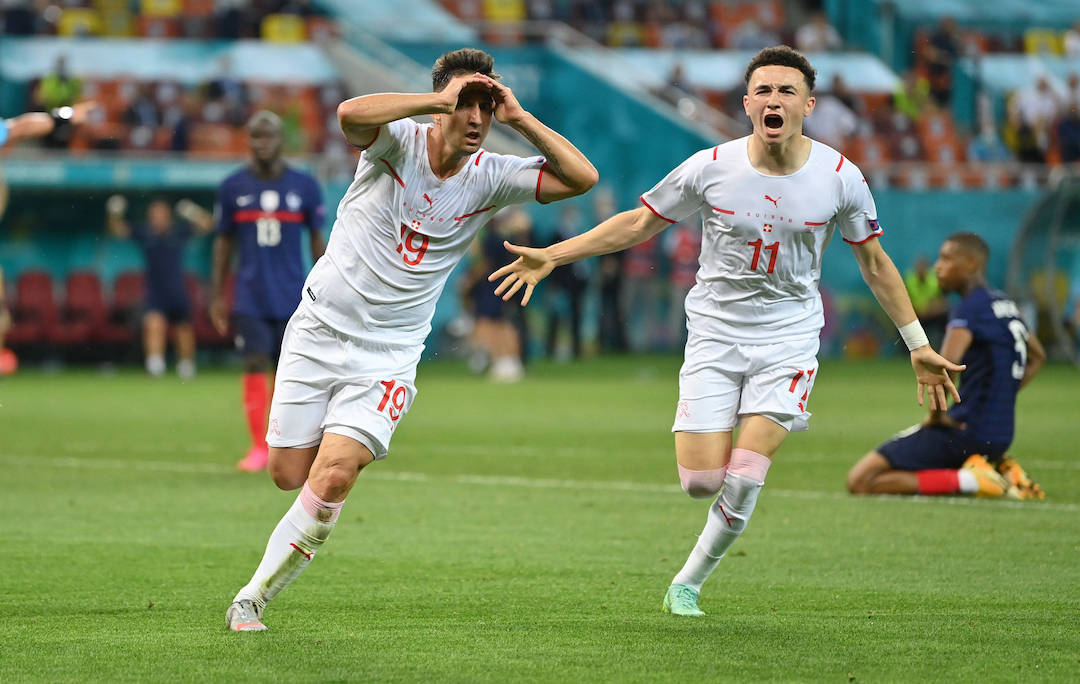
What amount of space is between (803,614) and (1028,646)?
3.32 feet

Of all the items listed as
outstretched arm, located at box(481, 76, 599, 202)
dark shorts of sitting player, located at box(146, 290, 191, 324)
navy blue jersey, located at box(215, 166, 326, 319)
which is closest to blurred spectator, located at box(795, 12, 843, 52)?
dark shorts of sitting player, located at box(146, 290, 191, 324)

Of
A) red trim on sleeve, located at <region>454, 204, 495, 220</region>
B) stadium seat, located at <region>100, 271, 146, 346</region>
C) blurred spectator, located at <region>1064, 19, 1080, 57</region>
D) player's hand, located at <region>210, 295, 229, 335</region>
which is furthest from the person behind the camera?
blurred spectator, located at <region>1064, 19, 1080, 57</region>

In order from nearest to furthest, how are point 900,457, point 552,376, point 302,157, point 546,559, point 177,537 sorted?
→ 1. point 546,559
2. point 177,537
3. point 900,457
4. point 552,376
5. point 302,157

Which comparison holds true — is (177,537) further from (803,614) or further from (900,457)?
(900,457)

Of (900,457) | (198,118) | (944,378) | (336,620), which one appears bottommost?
(198,118)

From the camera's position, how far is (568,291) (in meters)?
27.7

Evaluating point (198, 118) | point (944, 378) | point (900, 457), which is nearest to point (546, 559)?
point (944, 378)

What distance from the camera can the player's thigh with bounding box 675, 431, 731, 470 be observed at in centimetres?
673

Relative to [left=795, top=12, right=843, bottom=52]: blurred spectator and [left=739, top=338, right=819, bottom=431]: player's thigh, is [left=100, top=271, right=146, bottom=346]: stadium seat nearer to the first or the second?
[left=795, top=12, right=843, bottom=52]: blurred spectator

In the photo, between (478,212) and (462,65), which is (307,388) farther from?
(462,65)

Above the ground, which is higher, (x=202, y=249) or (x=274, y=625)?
(x=274, y=625)

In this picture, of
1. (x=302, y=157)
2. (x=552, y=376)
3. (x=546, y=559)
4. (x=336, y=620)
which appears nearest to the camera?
(x=336, y=620)

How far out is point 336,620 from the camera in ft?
21.3

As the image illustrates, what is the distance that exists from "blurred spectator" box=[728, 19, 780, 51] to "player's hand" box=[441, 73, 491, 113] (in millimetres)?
28246
